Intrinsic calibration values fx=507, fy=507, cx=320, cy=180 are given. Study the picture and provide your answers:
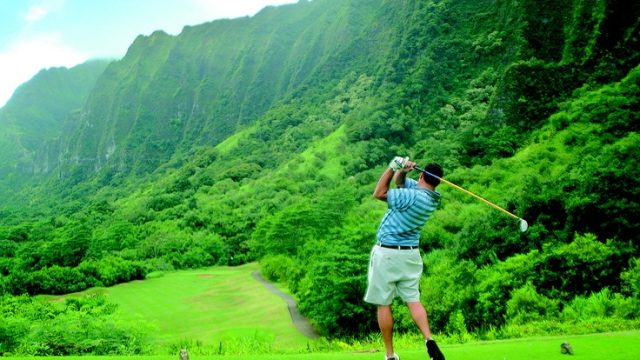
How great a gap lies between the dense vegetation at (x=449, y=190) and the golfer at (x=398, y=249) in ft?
15.5

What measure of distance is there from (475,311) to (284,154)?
385ft

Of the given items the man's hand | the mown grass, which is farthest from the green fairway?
the man's hand

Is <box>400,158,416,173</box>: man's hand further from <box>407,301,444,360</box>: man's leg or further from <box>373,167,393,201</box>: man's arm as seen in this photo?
<box>407,301,444,360</box>: man's leg

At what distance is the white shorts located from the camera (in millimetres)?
6004

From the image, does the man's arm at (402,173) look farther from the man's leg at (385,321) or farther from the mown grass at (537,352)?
the mown grass at (537,352)

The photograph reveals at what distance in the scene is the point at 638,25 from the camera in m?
56.1

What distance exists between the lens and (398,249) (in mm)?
6023

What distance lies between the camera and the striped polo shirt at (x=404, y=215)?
19.7 ft

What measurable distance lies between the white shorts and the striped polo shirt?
0.14 meters

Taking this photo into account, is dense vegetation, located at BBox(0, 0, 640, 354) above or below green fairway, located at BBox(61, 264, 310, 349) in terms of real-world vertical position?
above

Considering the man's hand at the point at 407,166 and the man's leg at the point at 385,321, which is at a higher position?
the man's hand at the point at 407,166

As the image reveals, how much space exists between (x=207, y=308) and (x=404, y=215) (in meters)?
42.5

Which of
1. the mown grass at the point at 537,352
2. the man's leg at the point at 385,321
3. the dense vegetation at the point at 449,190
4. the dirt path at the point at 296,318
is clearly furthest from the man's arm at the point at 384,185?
the dirt path at the point at 296,318

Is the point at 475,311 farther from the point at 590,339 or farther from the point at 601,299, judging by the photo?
the point at 590,339
